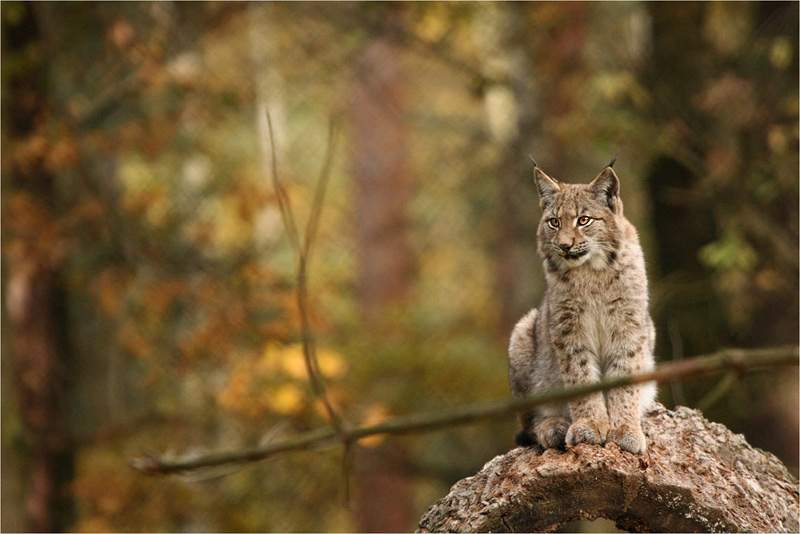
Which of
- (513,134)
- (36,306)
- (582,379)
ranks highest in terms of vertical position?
(513,134)

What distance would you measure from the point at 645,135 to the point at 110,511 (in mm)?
8605

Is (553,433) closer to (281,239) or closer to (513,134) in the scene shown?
(513,134)

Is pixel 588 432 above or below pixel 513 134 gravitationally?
below

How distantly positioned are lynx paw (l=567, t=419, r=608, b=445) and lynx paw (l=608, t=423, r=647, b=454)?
5 cm

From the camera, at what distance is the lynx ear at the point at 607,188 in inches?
129

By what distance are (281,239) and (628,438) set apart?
12431 millimetres

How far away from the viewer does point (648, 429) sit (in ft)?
13.4

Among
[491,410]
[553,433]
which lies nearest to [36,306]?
[553,433]

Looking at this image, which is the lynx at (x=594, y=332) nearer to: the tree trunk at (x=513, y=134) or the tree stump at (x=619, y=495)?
the tree stump at (x=619, y=495)

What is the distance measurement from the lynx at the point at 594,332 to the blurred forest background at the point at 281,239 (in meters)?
3.94

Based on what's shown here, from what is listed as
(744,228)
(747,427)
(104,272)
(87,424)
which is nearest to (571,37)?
(744,228)

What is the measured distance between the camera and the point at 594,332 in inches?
159

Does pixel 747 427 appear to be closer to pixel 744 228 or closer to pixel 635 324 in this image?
pixel 744 228

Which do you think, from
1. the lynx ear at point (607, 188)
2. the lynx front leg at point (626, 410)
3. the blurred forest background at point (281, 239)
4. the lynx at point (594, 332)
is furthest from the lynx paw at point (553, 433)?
the blurred forest background at point (281, 239)
